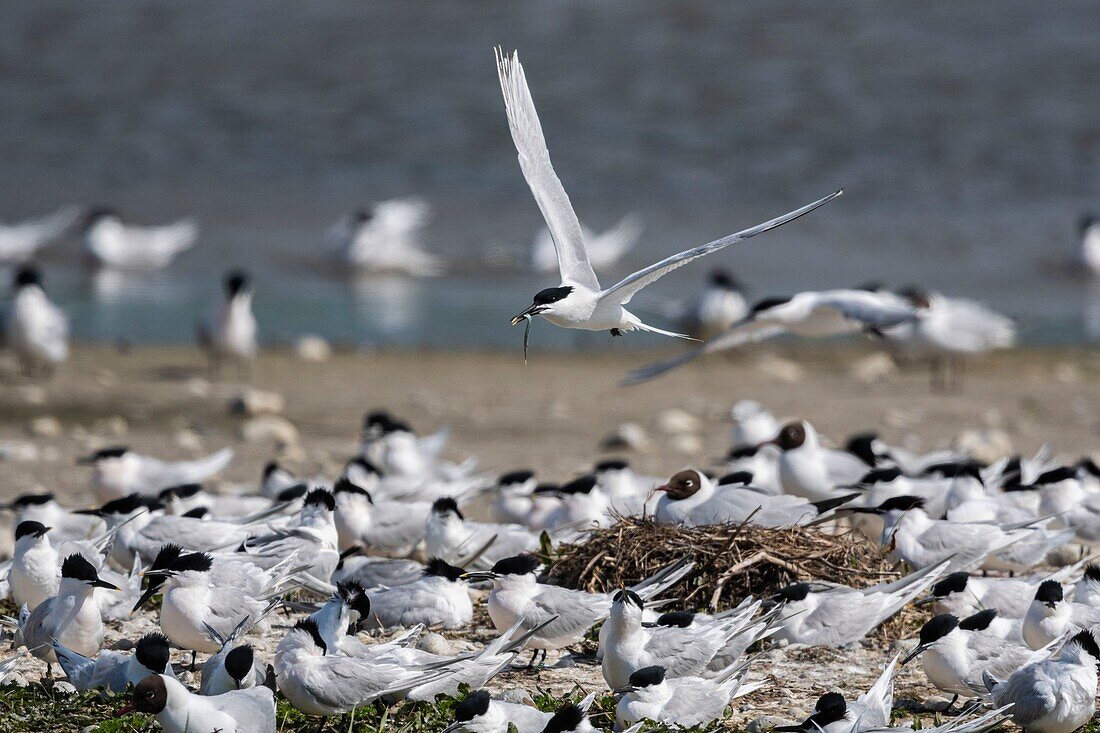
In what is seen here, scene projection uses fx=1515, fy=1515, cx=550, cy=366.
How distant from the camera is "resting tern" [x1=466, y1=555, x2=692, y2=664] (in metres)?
5.25

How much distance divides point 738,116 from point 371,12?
8.07m

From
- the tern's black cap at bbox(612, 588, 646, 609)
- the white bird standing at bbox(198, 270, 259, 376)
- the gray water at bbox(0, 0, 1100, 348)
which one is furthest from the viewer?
the gray water at bbox(0, 0, 1100, 348)

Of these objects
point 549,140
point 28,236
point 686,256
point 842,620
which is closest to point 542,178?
point 686,256

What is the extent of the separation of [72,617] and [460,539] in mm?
1953

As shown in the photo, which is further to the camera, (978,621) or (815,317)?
(815,317)

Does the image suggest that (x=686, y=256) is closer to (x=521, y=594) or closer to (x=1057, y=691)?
(x=521, y=594)

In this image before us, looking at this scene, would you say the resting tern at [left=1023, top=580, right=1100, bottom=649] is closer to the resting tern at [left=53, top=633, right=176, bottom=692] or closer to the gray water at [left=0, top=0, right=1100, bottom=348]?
the resting tern at [left=53, top=633, right=176, bottom=692]

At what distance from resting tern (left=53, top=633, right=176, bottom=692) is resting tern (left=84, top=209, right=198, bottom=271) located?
12.7 metres

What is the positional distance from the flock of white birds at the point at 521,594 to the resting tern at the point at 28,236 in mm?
10093

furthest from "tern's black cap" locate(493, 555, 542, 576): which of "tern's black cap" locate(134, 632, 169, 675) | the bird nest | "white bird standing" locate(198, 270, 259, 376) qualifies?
"white bird standing" locate(198, 270, 259, 376)

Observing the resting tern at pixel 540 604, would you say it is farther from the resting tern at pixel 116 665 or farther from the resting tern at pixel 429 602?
the resting tern at pixel 116 665

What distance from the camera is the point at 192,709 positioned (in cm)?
424

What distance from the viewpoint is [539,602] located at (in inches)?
208

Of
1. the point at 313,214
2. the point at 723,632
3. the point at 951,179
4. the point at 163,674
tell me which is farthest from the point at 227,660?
the point at 951,179
